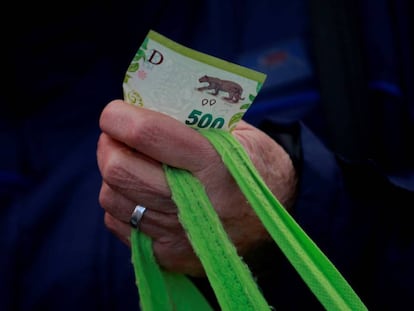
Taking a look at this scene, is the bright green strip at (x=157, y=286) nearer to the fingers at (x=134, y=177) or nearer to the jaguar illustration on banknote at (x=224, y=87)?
the fingers at (x=134, y=177)

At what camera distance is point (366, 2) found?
0.79 metres

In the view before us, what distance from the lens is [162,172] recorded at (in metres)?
0.60

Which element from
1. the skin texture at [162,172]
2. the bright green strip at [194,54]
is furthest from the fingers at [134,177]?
the bright green strip at [194,54]

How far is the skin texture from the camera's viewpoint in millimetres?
576

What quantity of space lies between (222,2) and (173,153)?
350 millimetres

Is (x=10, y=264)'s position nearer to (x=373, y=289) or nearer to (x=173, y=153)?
(x=173, y=153)

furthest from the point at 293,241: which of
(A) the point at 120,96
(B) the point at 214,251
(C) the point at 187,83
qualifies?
(A) the point at 120,96

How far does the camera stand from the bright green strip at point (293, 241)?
505 mm

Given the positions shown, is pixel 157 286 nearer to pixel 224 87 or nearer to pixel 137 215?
pixel 137 215

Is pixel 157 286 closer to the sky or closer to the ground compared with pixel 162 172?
closer to the ground

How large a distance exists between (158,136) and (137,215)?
4.0 inches

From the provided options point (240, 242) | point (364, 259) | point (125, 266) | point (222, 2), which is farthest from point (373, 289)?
point (222, 2)

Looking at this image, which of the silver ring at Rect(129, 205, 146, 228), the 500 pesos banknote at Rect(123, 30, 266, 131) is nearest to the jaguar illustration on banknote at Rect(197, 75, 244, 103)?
the 500 pesos banknote at Rect(123, 30, 266, 131)

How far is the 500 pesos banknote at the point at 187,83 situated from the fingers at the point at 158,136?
1cm
